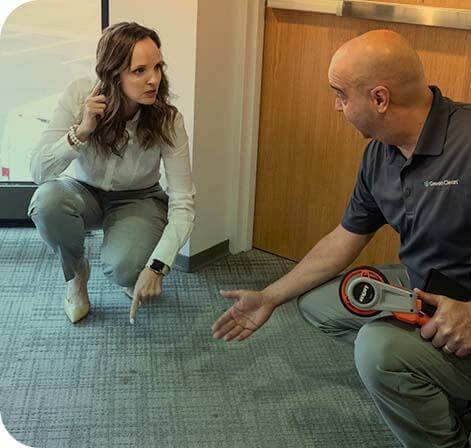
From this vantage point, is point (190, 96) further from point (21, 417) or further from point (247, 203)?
point (21, 417)

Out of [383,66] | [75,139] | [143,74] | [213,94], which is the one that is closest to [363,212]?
[383,66]

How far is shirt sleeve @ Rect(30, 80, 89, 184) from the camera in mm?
2148

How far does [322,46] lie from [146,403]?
1.28 meters

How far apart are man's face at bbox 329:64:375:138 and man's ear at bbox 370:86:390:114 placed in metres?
0.01

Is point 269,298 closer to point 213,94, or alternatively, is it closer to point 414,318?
point 414,318

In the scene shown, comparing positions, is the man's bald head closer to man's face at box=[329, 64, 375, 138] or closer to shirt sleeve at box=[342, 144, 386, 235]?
man's face at box=[329, 64, 375, 138]

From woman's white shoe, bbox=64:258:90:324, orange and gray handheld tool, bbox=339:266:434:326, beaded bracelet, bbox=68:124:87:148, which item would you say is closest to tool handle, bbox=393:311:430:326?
orange and gray handheld tool, bbox=339:266:434:326

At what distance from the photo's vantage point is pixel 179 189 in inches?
88.2

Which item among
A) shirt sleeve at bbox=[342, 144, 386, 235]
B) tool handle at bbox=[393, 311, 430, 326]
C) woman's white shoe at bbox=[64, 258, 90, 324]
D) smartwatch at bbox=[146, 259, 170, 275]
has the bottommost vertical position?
woman's white shoe at bbox=[64, 258, 90, 324]

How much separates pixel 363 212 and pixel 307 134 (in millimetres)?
852

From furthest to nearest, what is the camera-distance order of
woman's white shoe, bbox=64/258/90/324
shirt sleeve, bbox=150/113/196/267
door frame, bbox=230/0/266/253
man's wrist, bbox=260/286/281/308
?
1. door frame, bbox=230/0/266/253
2. woman's white shoe, bbox=64/258/90/324
3. shirt sleeve, bbox=150/113/196/267
4. man's wrist, bbox=260/286/281/308

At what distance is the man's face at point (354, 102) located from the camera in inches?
63.9

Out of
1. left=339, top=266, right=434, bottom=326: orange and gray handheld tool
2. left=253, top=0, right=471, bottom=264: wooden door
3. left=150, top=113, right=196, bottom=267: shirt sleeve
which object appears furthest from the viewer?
left=253, top=0, right=471, bottom=264: wooden door

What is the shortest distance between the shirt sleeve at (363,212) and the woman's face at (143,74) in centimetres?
63
